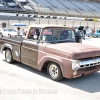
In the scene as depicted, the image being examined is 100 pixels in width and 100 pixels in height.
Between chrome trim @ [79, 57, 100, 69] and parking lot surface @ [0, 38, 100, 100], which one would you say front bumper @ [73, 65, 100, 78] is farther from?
parking lot surface @ [0, 38, 100, 100]

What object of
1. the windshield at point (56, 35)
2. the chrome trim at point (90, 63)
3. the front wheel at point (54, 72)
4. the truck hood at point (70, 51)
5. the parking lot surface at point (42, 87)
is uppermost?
the windshield at point (56, 35)

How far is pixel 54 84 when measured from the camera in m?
5.69

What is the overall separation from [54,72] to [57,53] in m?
0.66

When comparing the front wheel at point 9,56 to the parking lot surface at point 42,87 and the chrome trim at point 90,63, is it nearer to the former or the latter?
the parking lot surface at point 42,87

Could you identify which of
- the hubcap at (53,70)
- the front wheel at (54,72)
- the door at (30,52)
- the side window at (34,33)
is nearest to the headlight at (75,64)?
the front wheel at (54,72)

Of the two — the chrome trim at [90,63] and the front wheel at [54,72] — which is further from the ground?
the chrome trim at [90,63]

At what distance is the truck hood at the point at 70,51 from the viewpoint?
5426 mm

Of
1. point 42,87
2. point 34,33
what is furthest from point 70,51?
point 34,33

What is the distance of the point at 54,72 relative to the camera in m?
5.97

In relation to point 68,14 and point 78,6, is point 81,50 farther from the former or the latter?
point 78,6

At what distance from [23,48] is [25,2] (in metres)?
59.4

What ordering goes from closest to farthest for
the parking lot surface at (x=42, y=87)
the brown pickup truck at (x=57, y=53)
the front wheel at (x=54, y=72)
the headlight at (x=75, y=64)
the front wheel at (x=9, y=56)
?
the parking lot surface at (x=42, y=87), the headlight at (x=75, y=64), the brown pickup truck at (x=57, y=53), the front wheel at (x=54, y=72), the front wheel at (x=9, y=56)

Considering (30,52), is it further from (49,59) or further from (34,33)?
(49,59)

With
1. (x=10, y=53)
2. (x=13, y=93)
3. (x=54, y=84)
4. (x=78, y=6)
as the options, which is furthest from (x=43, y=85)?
(x=78, y=6)
